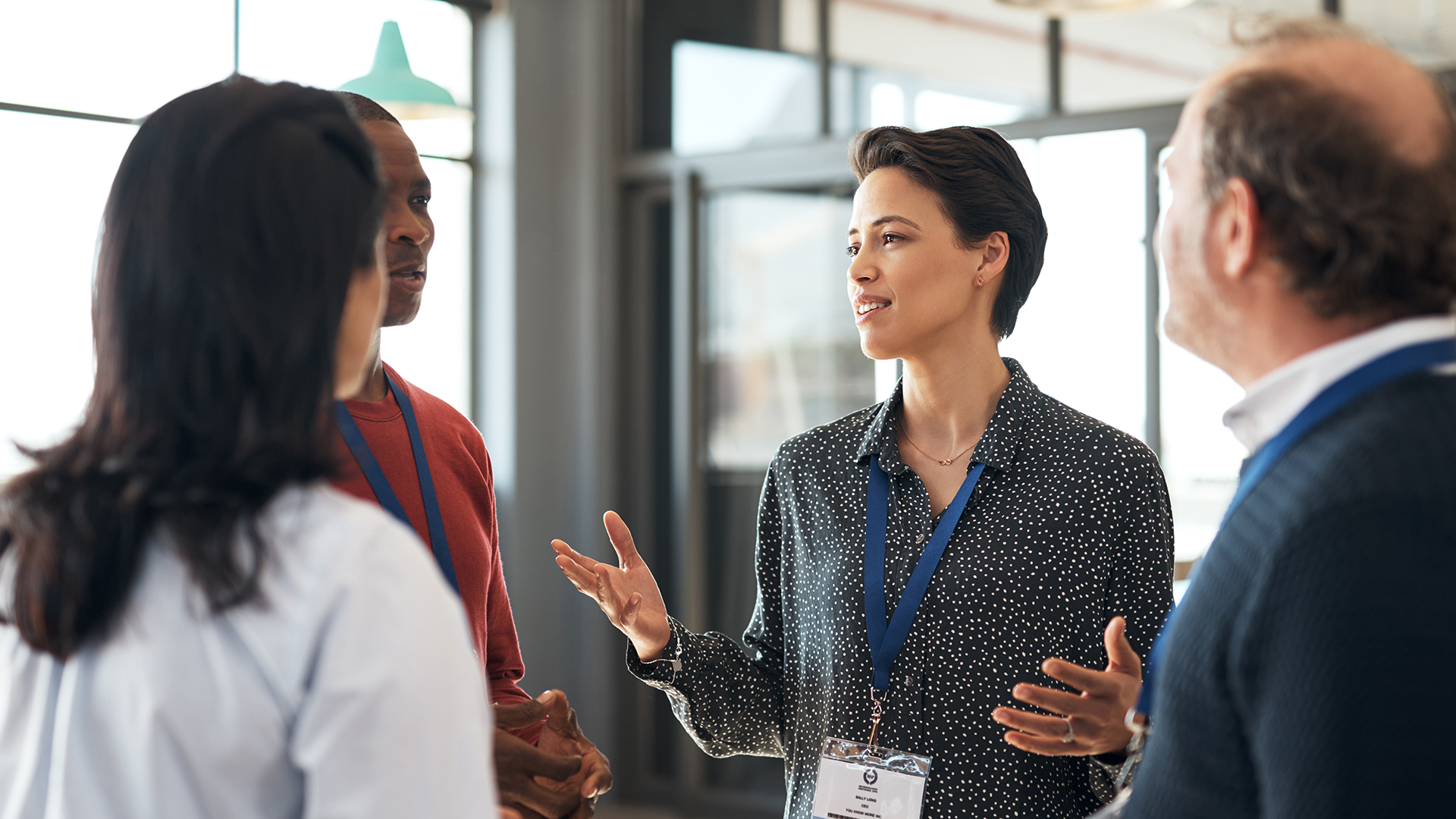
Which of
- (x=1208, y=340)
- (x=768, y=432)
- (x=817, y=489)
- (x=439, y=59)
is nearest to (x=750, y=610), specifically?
(x=768, y=432)

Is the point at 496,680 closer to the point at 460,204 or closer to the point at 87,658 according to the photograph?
the point at 87,658

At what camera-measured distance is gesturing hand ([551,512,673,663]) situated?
1742mm

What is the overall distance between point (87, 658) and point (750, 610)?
4067 millimetres

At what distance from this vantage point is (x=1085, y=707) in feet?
4.68

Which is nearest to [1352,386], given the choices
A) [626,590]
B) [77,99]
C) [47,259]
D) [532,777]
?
[532,777]

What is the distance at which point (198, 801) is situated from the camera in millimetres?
845

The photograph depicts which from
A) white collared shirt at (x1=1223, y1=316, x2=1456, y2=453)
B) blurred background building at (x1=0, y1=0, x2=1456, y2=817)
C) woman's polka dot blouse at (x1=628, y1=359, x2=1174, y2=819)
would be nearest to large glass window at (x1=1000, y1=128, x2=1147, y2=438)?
blurred background building at (x1=0, y1=0, x2=1456, y2=817)

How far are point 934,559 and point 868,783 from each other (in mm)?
327

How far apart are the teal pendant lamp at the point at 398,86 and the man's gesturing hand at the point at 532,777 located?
2.61 m

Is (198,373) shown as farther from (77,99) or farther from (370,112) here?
(77,99)

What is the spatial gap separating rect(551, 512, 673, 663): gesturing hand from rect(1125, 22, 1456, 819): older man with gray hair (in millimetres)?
870

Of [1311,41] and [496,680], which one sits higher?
[1311,41]

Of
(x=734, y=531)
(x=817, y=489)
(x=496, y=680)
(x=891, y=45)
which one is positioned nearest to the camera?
(x=496, y=680)

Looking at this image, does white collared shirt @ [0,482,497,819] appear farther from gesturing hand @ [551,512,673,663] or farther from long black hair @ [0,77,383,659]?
gesturing hand @ [551,512,673,663]
